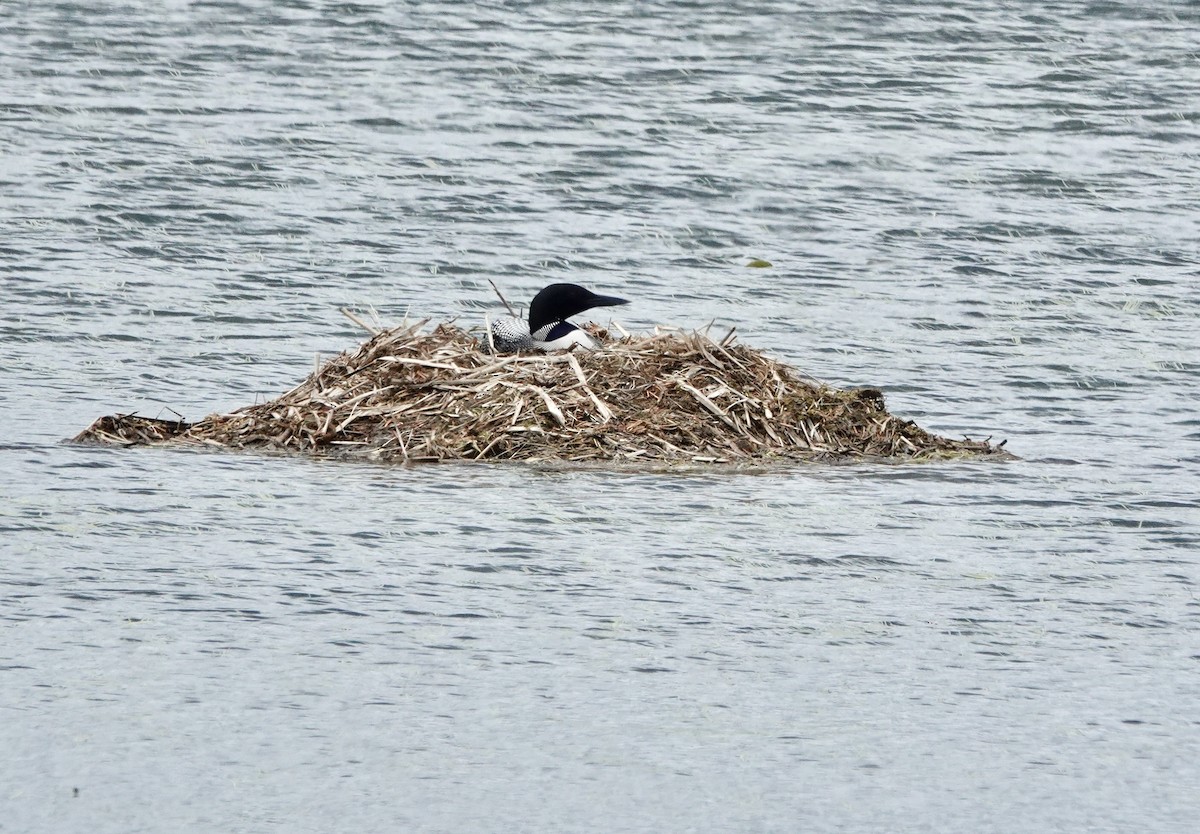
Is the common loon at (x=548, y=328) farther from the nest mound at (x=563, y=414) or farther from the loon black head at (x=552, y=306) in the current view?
the nest mound at (x=563, y=414)

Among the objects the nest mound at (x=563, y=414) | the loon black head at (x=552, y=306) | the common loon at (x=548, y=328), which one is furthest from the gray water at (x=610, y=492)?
the loon black head at (x=552, y=306)

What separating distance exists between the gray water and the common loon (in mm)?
1457

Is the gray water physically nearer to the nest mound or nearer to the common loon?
the nest mound

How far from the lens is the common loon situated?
13273 millimetres

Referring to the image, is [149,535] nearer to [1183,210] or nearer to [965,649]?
[965,649]

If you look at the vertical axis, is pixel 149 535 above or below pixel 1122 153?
above

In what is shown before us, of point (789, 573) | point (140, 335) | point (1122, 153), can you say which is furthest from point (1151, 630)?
point (1122, 153)

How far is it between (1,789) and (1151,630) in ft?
13.9

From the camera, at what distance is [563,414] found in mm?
12562

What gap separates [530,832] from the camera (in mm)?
6723

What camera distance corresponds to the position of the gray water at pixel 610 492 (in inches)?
287

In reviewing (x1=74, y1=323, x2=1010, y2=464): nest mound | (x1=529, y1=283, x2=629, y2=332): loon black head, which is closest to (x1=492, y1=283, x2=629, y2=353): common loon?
(x1=529, y1=283, x2=629, y2=332): loon black head

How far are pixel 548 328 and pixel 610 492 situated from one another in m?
2.07

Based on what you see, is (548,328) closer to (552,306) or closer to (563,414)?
(552,306)
